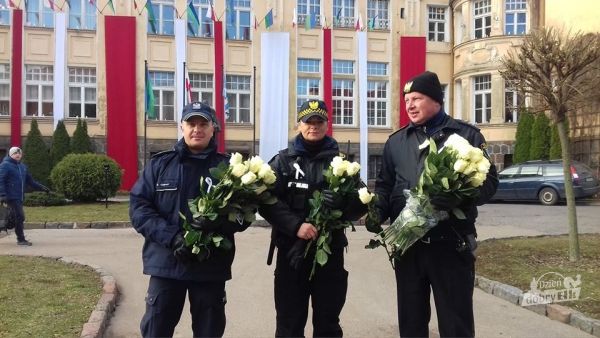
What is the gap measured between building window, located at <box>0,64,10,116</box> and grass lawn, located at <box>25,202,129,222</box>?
972 cm

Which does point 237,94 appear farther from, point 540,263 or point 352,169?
point 352,169

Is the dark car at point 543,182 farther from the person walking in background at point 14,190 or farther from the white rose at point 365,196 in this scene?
the white rose at point 365,196

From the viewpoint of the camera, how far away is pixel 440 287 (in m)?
3.51

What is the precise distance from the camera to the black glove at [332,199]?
373 cm

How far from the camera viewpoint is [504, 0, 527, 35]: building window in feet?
89.7

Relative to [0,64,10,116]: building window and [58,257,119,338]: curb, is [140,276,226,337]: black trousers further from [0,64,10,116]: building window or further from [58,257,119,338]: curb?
[0,64,10,116]: building window

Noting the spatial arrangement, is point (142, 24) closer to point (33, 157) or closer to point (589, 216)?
point (33, 157)

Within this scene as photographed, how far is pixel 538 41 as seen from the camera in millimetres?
9000

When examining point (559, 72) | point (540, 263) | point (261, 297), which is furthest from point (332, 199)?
point (559, 72)

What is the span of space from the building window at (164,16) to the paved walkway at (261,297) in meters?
17.5

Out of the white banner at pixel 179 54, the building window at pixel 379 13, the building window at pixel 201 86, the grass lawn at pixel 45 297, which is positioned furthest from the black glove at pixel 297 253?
the building window at pixel 379 13

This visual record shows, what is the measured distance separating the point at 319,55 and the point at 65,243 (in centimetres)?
1979

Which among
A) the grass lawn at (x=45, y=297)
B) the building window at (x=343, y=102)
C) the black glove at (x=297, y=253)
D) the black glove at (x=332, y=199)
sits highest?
the building window at (x=343, y=102)

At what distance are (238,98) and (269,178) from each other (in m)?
24.7
